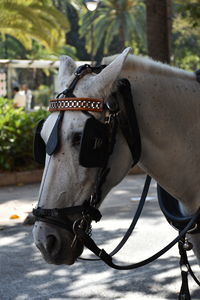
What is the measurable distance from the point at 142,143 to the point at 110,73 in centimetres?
43

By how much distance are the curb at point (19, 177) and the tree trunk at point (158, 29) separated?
3389mm

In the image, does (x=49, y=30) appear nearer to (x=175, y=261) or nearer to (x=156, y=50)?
(x=156, y=50)

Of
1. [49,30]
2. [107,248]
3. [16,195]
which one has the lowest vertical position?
[16,195]

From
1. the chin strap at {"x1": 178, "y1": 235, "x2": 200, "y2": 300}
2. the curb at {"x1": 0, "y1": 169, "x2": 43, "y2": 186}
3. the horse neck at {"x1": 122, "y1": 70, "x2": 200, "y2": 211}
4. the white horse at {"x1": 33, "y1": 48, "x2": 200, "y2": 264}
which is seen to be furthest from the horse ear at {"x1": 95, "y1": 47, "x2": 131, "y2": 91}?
the curb at {"x1": 0, "y1": 169, "x2": 43, "y2": 186}

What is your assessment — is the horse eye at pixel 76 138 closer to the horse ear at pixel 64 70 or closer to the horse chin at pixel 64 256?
the horse ear at pixel 64 70

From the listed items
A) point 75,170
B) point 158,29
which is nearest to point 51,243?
point 75,170

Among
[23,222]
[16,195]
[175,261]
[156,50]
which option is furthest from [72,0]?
[175,261]

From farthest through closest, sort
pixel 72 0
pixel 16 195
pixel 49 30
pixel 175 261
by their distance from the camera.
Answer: pixel 72 0 → pixel 49 30 → pixel 16 195 → pixel 175 261

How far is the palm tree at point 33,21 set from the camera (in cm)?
1742

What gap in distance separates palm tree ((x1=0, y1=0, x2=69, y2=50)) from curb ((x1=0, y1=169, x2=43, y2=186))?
7.47 meters

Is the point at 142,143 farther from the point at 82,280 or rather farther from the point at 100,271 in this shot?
the point at 100,271

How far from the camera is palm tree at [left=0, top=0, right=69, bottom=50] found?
57.2ft

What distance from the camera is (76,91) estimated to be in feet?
8.20

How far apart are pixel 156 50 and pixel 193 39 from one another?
34.2 metres
